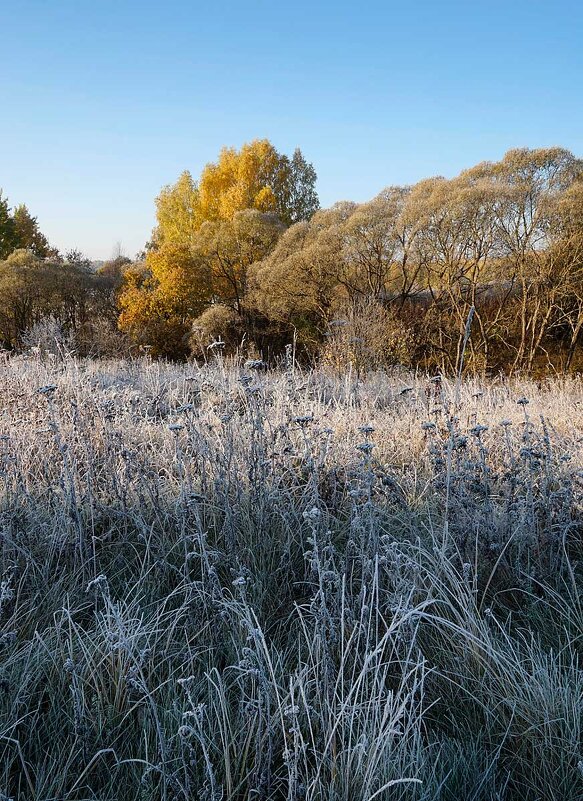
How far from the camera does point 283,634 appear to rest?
223cm

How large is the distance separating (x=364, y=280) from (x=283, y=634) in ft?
55.4

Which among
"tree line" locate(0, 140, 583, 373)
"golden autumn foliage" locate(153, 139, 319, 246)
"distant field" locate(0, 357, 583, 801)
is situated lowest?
"distant field" locate(0, 357, 583, 801)

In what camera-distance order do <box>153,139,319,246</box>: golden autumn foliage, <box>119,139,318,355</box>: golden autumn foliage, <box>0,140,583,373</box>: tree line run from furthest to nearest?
<box>153,139,319,246</box>: golden autumn foliage, <box>119,139,318,355</box>: golden autumn foliage, <box>0,140,583,373</box>: tree line

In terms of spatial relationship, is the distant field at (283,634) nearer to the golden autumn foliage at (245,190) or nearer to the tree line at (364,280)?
the tree line at (364,280)

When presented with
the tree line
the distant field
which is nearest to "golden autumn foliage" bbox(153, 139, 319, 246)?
the tree line

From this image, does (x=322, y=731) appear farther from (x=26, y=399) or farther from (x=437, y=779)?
(x=26, y=399)

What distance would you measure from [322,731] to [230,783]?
29 centimetres

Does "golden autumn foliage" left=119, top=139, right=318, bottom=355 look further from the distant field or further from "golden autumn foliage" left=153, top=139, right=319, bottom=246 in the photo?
the distant field

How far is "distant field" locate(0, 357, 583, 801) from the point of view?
1493mm

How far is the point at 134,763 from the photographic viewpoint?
1563mm

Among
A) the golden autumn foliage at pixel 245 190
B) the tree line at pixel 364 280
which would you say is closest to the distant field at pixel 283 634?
the tree line at pixel 364 280

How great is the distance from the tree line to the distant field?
309 inches

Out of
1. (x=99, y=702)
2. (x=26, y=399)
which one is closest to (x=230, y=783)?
(x=99, y=702)

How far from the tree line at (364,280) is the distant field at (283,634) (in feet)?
25.7
